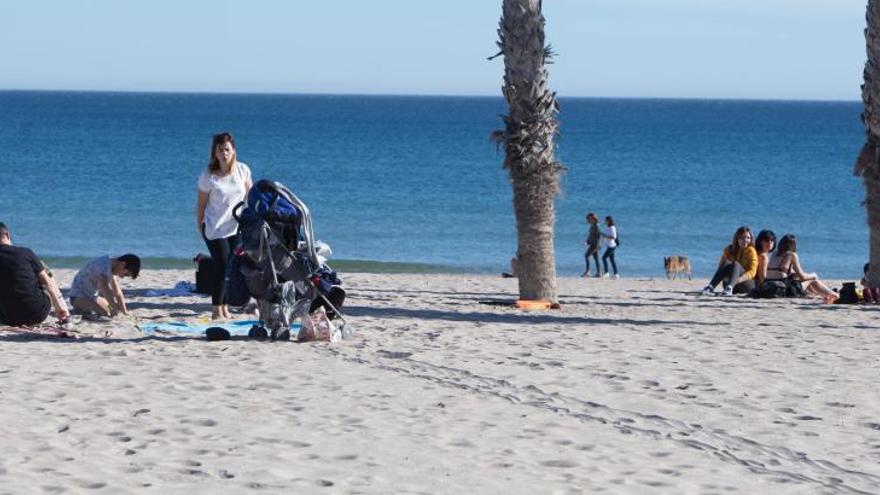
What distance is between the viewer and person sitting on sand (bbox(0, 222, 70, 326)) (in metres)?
10.8

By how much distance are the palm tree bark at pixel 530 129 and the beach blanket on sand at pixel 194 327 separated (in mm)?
3719

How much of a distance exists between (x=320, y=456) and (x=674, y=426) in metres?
2.09

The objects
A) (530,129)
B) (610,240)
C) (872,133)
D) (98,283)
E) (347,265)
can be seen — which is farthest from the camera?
(347,265)

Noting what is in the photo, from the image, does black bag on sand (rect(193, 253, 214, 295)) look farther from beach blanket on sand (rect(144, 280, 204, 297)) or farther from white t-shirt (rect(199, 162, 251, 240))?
white t-shirt (rect(199, 162, 251, 240))

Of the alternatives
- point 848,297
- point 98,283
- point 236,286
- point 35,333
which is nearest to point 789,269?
point 848,297

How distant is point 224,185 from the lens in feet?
38.7

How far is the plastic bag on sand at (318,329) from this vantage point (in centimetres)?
1081

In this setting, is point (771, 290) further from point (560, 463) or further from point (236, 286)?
point (560, 463)

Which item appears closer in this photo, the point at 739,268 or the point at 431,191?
the point at 739,268

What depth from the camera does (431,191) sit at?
179ft

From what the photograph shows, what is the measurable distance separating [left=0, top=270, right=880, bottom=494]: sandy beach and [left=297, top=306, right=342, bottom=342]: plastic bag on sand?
0.39 feet

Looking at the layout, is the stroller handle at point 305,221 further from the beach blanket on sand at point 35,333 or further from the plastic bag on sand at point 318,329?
the beach blanket on sand at point 35,333

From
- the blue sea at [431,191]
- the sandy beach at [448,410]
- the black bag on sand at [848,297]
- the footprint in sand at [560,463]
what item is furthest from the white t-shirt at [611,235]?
the footprint in sand at [560,463]

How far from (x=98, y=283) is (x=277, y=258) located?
207cm
